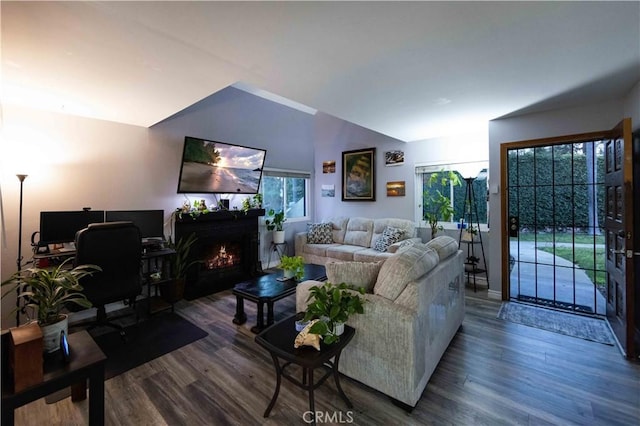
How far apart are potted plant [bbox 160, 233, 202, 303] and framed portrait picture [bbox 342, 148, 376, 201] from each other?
3.25m

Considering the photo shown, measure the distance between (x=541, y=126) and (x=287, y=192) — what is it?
429cm

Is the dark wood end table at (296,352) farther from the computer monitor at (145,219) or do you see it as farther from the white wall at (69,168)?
the white wall at (69,168)

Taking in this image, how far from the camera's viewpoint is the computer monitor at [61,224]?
2.79 meters

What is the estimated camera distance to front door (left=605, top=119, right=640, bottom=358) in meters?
2.20

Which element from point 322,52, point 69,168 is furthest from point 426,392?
point 69,168

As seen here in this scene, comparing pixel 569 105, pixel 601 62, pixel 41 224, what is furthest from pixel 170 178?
pixel 569 105

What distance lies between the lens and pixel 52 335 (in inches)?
54.3

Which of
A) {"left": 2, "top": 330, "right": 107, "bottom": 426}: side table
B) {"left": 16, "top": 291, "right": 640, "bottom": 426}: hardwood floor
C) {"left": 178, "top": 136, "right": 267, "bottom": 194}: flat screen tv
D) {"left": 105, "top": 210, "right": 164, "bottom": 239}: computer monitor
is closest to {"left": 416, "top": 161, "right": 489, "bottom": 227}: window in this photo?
{"left": 16, "top": 291, "right": 640, "bottom": 426}: hardwood floor

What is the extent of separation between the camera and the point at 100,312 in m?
2.73

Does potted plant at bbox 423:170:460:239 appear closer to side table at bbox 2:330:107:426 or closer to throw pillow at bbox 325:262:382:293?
throw pillow at bbox 325:262:382:293

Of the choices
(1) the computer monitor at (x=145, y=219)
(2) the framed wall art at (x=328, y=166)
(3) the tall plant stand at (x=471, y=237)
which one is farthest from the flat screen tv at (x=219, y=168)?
(3) the tall plant stand at (x=471, y=237)

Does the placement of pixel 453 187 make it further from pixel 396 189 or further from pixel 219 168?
pixel 219 168

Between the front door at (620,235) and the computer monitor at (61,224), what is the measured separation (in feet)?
16.9

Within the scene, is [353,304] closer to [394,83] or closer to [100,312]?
[394,83]
